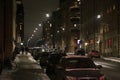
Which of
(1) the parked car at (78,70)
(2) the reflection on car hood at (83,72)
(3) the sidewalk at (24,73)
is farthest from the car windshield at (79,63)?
(3) the sidewalk at (24,73)

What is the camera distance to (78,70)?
50.6 ft

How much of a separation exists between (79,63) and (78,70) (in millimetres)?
1287

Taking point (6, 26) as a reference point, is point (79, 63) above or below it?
below

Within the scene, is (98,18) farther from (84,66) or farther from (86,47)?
(84,66)

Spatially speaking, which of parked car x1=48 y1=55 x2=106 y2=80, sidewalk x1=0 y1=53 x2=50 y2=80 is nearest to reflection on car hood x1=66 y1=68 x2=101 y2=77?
parked car x1=48 y1=55 x2=106 y2=80

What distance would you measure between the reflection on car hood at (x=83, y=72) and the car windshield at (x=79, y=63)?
0.75 m

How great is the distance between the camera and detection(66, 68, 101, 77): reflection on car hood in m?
14.8

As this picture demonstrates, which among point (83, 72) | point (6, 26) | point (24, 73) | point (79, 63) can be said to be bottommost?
point (24, 73)

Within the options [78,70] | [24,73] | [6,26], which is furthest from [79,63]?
[6,26]

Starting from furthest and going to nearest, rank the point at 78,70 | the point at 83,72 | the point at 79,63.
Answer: the point at 79,63
the point at 78,70
the point at 83,72

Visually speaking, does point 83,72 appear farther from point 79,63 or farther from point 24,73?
point 24,73

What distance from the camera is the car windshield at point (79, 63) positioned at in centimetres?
1641

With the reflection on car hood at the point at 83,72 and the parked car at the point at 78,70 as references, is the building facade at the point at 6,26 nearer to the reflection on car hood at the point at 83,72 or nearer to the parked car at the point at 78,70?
the parked car at the point at 78,70

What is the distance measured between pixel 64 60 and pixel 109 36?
237ft
